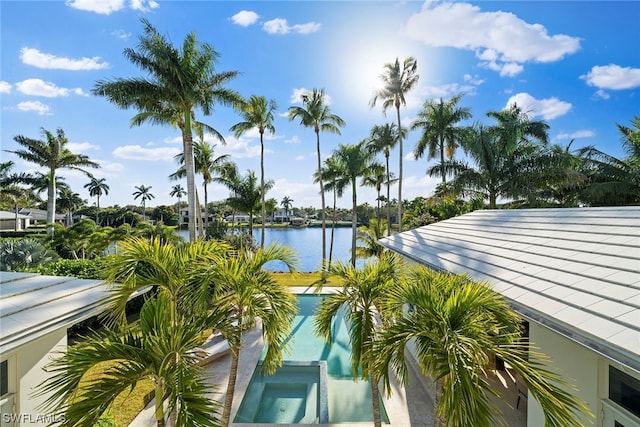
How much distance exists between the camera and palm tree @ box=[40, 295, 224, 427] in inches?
113

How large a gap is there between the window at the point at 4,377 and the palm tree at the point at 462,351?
15.9ft

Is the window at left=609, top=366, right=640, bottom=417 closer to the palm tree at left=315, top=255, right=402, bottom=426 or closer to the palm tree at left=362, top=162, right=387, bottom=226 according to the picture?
the palm tree at left=315, top=255, right=402, bottom=426

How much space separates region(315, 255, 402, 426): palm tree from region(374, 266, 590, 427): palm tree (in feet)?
2.36

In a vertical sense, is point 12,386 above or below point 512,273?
below

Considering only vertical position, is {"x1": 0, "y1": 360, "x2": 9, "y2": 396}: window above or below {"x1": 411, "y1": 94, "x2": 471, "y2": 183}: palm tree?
below

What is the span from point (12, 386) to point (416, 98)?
2411cm

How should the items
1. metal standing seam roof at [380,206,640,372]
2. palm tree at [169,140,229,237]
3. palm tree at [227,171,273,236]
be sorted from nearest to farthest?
1. metal standing seam roof at [380,206,640,372]
2. palm tree at [169,140,229,237]
3. palm tree at [227,171,273,236]

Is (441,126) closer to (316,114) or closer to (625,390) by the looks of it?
(316,114)

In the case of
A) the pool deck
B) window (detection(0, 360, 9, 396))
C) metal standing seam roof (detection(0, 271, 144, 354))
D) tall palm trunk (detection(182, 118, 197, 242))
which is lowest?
the pool deck

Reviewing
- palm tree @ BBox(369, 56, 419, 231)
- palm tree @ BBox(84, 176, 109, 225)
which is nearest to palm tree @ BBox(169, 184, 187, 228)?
palm tree @ BBox(84, 176, 109, 225)

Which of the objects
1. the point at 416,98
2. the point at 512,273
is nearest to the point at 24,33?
the point at 512,273

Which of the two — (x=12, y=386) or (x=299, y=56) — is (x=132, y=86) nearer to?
(x=299, y=56)

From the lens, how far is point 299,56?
13258mm

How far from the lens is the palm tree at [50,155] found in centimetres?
2261
